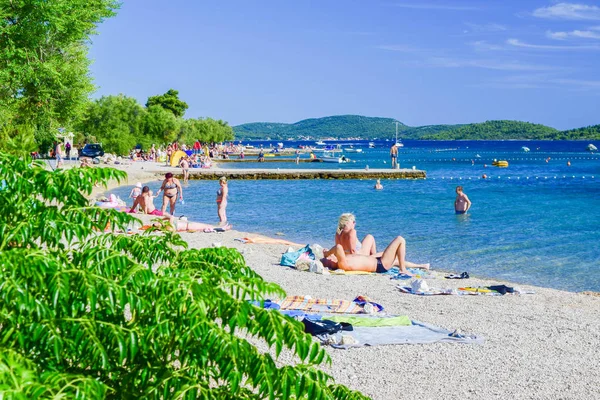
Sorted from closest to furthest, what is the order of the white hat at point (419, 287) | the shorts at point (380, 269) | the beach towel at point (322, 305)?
the beach towel at point (322, 305) < the white hat at point (419, 287) < the shorts at point (380, 269)

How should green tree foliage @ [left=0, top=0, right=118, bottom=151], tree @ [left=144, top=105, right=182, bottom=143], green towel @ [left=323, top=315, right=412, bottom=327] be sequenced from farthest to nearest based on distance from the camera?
tree @ [left=144, top=105, right=182, bottom=143]
green tree foliage @ [left=0, top=0, right=118, bottom=151]
green towel @ [left=323, top=315, right=412, bottom=327]

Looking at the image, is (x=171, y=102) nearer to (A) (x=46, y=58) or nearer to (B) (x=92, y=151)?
(B) (x=92, y=151)

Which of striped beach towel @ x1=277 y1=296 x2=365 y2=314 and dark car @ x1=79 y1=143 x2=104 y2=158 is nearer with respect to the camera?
striped beach towel @ x1=277 y1=296 x2=365 y2=314

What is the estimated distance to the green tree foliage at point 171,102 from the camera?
114481 millimetres

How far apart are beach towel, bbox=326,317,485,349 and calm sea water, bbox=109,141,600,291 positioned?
23.6 feet

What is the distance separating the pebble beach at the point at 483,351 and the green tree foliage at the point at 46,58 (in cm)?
1595

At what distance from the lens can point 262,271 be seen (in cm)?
1441

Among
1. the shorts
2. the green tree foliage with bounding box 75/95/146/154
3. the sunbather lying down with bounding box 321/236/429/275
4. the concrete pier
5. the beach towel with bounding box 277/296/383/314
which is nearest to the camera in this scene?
the beach towel with bounding box 277/296/383/314

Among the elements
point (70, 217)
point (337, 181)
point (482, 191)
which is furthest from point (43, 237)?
point (337, 181)

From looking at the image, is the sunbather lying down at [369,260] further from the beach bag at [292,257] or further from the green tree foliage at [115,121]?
Result: the green tree foliage at [115,121]

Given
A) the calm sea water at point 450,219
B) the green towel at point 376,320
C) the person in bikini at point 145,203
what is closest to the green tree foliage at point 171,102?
the calm sea water at point 450,219

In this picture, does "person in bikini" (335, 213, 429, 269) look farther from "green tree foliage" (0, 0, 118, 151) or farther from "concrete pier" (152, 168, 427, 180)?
"concrete pier" (152, 168, 427, 180)

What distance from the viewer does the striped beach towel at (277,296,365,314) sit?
10.8m

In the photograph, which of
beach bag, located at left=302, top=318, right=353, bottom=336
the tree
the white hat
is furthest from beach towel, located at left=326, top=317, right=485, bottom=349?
the tree
